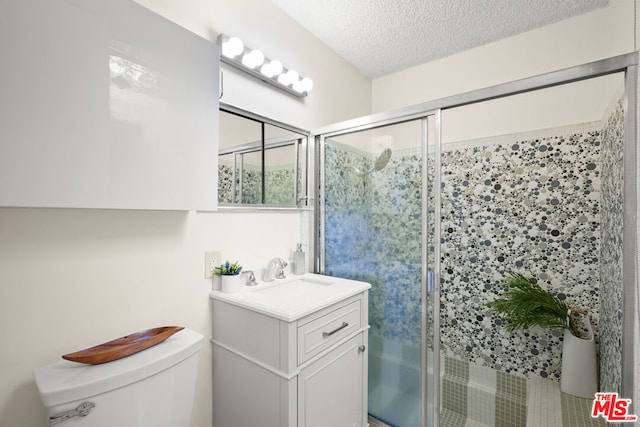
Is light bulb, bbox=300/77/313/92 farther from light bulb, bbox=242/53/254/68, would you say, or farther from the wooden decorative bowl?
the wooden decorative bowl

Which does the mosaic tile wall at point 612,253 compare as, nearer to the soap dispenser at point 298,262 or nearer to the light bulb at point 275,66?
the soap dispenser at point 298,262

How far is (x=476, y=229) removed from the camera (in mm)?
2158

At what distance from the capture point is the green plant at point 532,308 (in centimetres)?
177

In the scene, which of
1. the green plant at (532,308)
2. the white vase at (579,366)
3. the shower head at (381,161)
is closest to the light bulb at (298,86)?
the shower head at (381,161)

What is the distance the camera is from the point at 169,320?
1211mm

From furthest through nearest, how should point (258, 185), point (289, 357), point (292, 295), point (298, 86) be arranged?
point (298, 86) < point (258, 185) < point (292, 295) < point (289, 357)

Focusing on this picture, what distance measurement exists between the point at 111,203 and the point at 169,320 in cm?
59

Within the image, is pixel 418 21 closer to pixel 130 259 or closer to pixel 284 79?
pixel 284 79

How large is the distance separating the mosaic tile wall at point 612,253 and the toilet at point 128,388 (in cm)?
161

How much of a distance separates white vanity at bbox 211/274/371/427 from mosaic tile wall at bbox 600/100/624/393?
1.04m

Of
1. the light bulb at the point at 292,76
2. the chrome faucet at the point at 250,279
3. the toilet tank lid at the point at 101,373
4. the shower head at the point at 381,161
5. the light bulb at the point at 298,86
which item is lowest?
the toilet tank lid at the point at 101,373

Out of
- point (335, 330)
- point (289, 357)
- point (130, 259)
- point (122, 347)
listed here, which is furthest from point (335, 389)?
point (130, 259)

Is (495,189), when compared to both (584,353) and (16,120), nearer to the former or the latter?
(584,353)

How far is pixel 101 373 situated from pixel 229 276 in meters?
0.59
